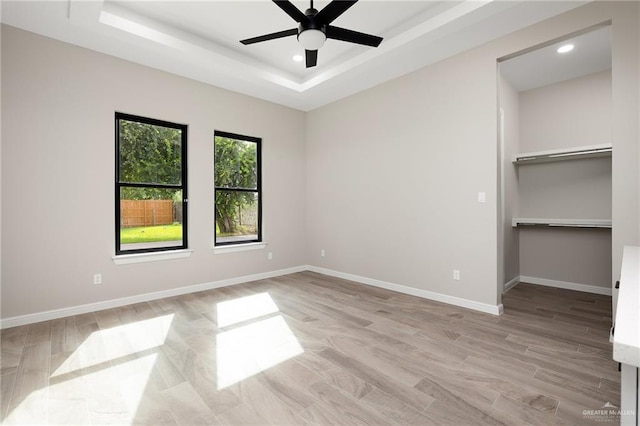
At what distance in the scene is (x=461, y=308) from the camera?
350cm

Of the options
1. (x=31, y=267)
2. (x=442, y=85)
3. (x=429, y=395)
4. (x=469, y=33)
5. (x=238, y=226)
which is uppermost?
(x=469, y=33)

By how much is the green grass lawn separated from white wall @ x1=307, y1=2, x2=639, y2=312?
2385 mm

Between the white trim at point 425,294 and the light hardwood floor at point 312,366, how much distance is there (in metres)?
0.13

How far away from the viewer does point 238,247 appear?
4.68 meters

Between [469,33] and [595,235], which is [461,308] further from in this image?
[469,33]

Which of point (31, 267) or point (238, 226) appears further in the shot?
point (238, 226)

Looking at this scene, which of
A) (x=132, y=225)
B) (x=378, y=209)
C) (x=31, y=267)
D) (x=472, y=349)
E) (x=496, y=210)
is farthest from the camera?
(x=378, y=209)

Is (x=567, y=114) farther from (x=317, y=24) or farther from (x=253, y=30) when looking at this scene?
(x=253, y=30)

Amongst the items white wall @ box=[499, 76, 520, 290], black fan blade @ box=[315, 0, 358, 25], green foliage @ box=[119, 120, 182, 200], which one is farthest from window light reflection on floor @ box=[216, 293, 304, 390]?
white wall @ box=[499, 76, 520, 290]

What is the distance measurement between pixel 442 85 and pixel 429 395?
3.38 metres

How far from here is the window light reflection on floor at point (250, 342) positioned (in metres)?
2.19

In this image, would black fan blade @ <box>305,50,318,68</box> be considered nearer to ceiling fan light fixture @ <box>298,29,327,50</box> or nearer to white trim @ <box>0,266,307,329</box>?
ceiling fan light fixture @ <box>298,29,327,50</box>

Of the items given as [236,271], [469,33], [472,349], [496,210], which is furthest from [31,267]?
[469,33]

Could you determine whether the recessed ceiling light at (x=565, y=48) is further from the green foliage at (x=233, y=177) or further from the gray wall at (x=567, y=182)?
the green foliage at (x=233, y=177)
